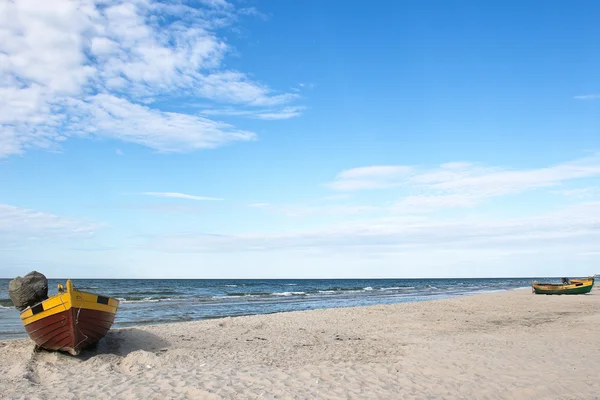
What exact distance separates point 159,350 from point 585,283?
3480 cm

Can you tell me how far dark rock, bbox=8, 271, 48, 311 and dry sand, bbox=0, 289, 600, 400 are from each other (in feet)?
3.92

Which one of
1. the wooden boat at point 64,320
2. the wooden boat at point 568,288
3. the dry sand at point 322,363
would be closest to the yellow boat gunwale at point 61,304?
the wooden boat at point 64,320

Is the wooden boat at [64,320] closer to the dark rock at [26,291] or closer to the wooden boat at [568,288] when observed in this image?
the dark rock at [26,291]

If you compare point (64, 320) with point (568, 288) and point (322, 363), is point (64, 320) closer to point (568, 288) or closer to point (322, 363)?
point (322, 363)

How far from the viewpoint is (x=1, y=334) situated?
16.3 meters

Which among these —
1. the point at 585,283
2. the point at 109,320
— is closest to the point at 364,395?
the point at 109,320

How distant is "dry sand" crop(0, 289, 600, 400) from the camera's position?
24.7 feet

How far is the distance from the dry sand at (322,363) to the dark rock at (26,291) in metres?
1.19

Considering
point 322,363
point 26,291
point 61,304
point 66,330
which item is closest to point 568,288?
point 322,363

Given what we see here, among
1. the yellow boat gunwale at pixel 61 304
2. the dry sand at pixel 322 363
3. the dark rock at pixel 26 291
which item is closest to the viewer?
the dry sand at pixel 322 363

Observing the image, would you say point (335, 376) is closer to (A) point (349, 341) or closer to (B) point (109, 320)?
(A) point (349, 341)

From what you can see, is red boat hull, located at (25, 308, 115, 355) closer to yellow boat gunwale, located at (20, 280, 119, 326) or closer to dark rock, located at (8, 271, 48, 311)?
yellow boat gunwale, located at (20, 280, 119, 326)

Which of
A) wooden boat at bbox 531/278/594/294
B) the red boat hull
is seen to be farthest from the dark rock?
wooden boat at bbox 531/278/594/294

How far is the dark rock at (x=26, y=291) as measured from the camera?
11.4 meters
